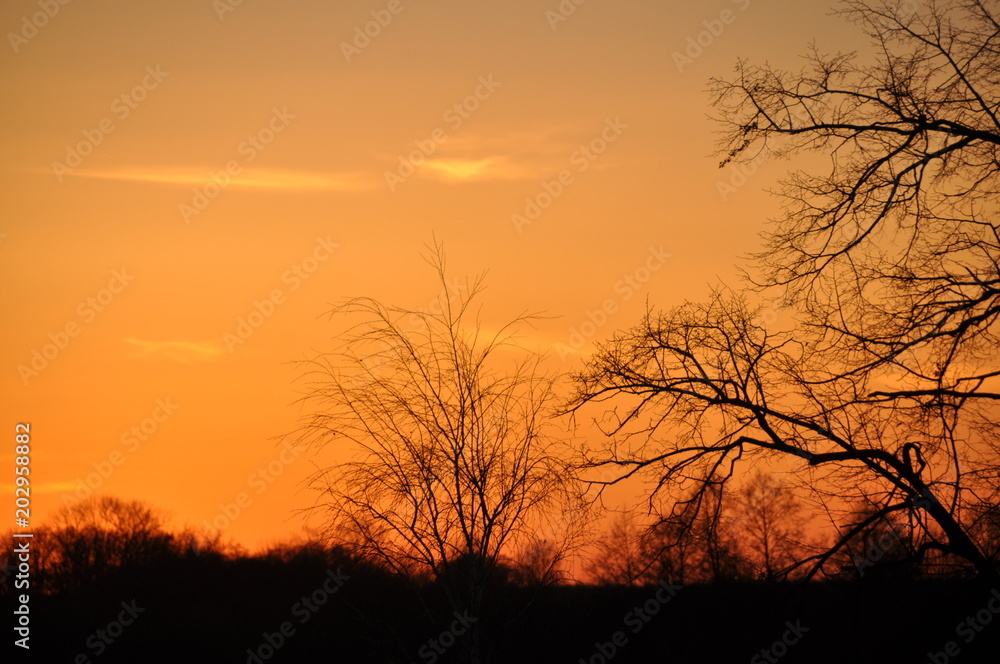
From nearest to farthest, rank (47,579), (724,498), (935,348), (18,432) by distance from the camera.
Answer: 1. (935,348)
2. (724,498)
3. (18,432)
4. (47,579)

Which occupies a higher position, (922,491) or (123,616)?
(123,616)

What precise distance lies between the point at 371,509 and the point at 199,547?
25.5 m

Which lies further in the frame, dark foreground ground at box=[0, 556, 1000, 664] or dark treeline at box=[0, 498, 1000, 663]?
dark foreground ground at box=[0, 556, 1000, 664]

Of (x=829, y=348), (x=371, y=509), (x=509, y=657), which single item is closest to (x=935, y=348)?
(x=829, y=348)

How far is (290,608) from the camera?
29469 millimetres

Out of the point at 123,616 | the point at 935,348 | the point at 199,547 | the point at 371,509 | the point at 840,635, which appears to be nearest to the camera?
the point at 935,348

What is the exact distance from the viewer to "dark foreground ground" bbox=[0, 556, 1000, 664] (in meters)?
15.4

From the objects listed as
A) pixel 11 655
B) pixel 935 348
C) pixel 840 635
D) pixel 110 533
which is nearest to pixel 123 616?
pixel 11 655

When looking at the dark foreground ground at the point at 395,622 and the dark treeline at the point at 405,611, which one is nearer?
the dark treeline at the point at 405,611

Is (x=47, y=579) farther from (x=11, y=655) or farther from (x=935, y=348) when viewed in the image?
(x=935, y=348)

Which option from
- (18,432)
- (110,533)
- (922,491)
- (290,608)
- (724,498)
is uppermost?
(110,533)

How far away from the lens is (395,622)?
72.6 ft

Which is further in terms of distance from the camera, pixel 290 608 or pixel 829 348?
pixel 290 608

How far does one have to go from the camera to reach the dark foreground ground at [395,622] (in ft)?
50.6
